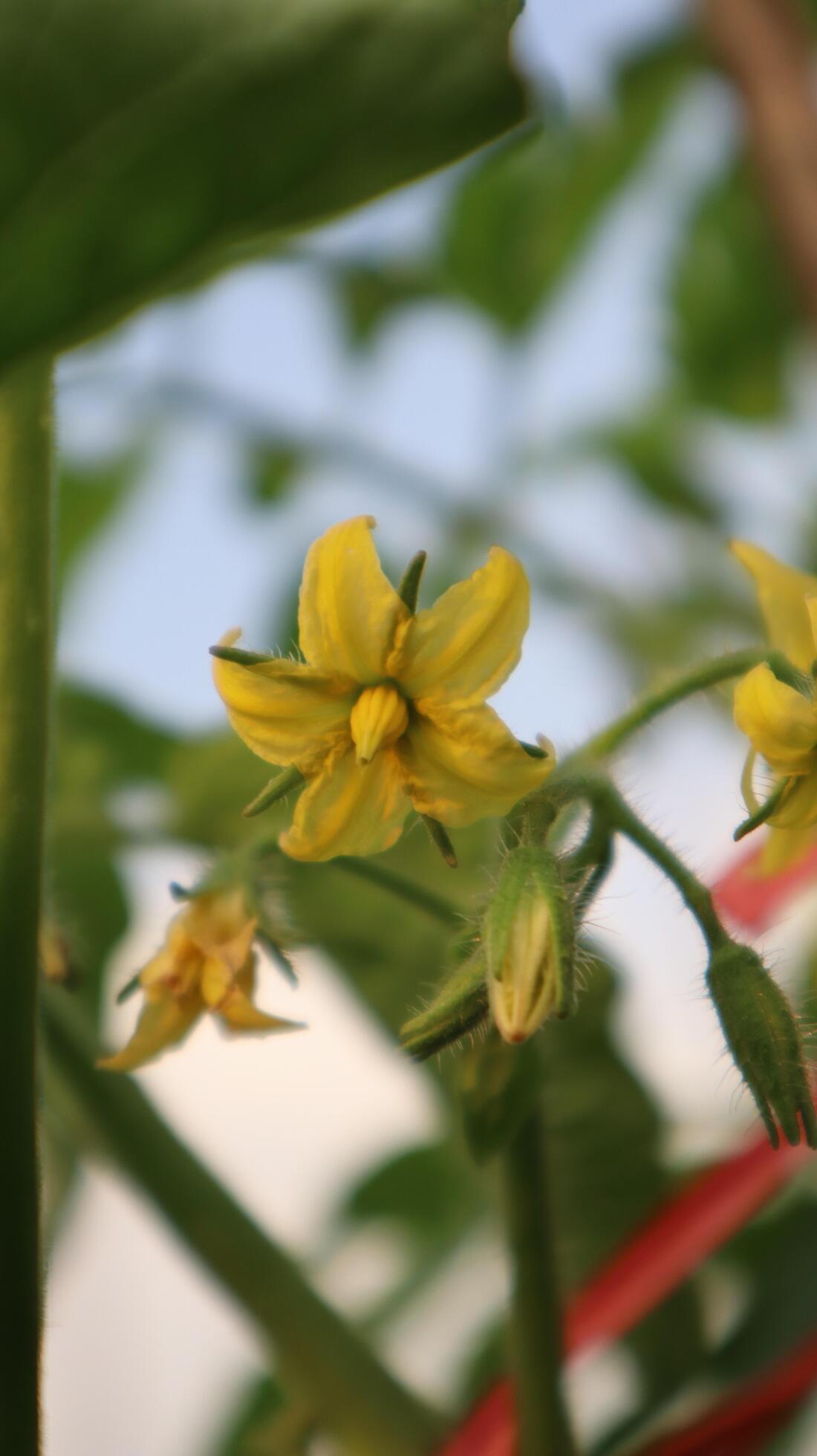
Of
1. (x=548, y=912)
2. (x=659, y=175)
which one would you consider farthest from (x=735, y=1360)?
(x=659, y=175)

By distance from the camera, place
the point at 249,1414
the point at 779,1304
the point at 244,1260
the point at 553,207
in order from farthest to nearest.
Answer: the point at 553,207 < the point at 249,1414 < the point at 779,1304 < the point at 244,1260

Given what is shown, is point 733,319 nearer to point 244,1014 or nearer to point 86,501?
point 86,501

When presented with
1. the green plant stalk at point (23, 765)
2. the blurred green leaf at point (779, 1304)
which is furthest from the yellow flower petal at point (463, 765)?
the blurred green leaf at point (779, 1304)

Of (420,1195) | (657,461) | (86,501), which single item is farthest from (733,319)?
(420,1195)

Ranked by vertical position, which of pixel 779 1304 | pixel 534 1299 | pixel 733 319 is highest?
pixel 733 319

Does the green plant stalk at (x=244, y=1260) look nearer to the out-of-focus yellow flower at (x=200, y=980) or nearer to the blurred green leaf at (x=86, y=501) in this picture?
the out-of-focus yellow flower at (x=200, y=980)

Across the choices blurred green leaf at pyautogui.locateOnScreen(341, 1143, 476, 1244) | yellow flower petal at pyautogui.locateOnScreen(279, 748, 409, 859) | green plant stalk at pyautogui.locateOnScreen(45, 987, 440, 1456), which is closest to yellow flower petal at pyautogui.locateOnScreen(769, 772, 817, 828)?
yellow flower petal at pyautogui.locateOnScreen(279, 748, 409, 859)
